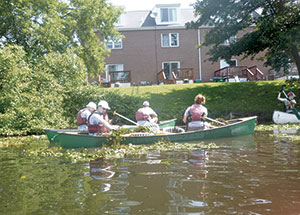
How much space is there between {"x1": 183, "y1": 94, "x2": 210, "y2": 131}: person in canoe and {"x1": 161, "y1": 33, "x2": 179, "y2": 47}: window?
23986 mm

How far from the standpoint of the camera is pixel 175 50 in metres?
35.6

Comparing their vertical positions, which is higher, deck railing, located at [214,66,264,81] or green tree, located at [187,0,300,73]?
green tree, located at [187,0,300,73]

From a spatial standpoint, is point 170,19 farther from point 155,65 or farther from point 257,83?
point 257,83

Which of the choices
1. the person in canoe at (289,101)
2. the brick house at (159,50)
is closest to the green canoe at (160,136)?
the person in canoe at (289,101)

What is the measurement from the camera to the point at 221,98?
24.7 meters

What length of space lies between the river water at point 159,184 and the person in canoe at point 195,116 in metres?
3.03

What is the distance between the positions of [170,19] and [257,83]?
515 inches

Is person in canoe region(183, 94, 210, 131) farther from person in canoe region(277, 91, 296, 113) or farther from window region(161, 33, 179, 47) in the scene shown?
window region(161, 33, 179, 47)

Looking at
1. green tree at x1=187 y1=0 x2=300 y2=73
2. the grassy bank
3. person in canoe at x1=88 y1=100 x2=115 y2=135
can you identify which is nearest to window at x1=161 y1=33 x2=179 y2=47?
the grassy bank

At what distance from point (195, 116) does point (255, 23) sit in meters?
12.7

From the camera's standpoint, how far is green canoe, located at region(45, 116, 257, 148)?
10977 mm

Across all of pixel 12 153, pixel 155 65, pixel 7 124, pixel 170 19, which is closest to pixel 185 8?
pixel 170 19

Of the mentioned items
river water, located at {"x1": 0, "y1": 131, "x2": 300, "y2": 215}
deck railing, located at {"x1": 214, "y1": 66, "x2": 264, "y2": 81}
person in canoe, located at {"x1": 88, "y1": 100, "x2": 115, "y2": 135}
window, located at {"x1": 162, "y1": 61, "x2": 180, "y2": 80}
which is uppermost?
window, located at {"x1": 162, "y1": 61, "x2": 180, "y2": 80}

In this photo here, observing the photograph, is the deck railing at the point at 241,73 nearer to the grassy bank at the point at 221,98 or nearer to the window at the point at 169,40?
the window at the point at 169,40
